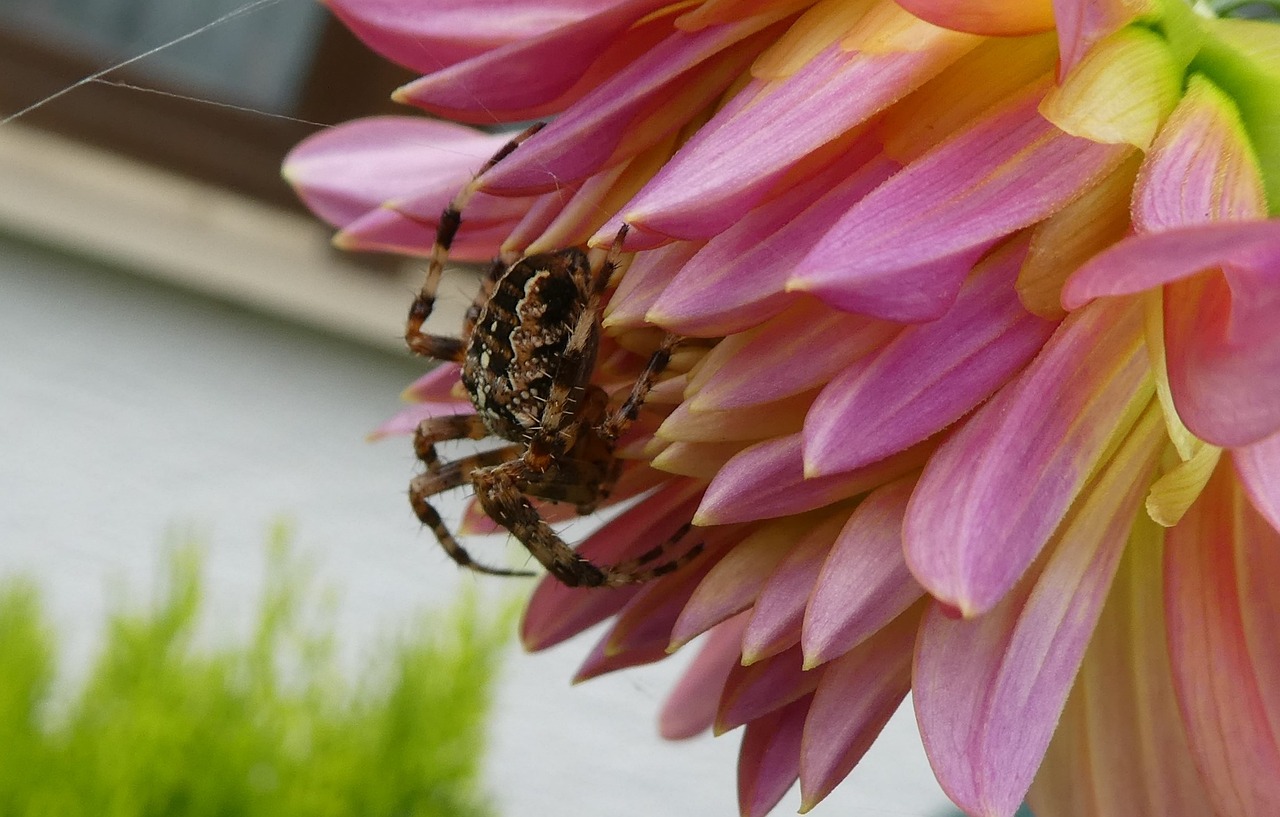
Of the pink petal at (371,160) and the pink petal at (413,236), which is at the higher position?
the pink petal at (371,160)

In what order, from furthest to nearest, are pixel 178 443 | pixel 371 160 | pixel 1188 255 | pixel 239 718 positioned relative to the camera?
pixel 178 443 < pixel 239 718 < pixel 371 160 < pixel 1188 255

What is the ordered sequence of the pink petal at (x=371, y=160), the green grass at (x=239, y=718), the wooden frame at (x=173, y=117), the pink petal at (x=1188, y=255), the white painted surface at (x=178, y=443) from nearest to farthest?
1. the pink petal at (x=1188, y=255)
2. the pink petal at (x=371, y=160)
3. the green grass at (x=239, y=718)
4. the wooden frame at (x=173, y=117)
5. the white painted surface at (x=178, y=443)

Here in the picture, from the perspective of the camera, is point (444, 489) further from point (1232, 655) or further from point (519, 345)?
point (1232, 655)

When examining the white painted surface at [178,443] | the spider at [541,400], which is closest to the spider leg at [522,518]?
the spider at [541,400]

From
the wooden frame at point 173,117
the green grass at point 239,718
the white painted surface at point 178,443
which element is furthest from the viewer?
the white painted surface at point 178,443

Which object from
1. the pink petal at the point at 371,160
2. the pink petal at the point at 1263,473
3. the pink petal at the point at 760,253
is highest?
the pink petal at the point at 760,253

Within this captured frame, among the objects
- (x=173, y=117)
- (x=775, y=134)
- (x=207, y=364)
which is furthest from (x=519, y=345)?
(x=207, y=364)

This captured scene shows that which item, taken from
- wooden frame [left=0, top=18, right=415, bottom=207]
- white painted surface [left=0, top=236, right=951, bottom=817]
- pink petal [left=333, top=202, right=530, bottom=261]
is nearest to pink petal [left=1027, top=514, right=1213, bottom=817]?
pink petal [left=333, top=202, right=530, bottom=261]

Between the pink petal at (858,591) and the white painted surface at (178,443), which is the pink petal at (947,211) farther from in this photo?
the white painted surface at (178,443)
